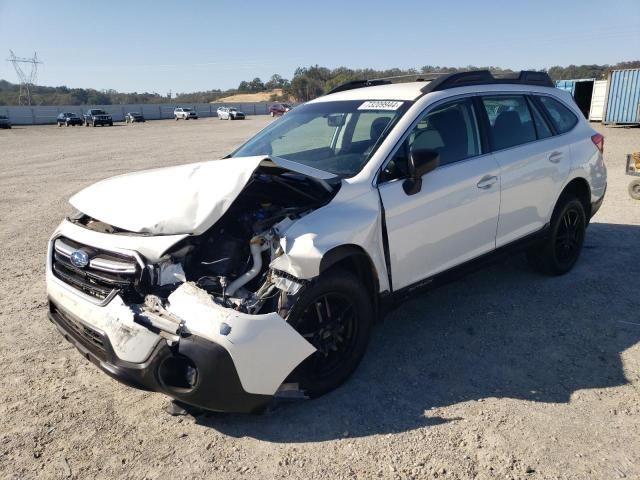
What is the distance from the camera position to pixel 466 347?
3.88m

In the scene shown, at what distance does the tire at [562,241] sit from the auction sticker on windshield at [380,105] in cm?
220

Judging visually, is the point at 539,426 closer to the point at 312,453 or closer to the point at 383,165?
the point at 312,453

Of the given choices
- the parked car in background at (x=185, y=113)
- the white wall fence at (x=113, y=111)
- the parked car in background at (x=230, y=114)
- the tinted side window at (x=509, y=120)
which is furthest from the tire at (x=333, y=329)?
the parked car in background at (x=185, y=113)

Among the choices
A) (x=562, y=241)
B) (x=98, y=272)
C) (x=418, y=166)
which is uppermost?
(x=418, y=166)

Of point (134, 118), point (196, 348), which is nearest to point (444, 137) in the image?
point (196, 348)

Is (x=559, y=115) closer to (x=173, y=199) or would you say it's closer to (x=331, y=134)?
(x=331, y=134)

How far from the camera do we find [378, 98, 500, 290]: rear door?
3508 mm

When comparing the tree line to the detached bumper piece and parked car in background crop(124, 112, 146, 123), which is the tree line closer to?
parked car in background crop(124, 112, 146, 123)

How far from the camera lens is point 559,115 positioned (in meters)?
5.11

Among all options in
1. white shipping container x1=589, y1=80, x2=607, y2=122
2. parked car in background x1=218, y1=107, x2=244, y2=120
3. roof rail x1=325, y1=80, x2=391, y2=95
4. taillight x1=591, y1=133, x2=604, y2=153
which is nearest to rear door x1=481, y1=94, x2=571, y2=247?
taillight x1=591, y1=133, x2=604, y2=153

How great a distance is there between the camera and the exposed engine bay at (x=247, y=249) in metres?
2.85

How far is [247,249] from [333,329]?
0.75 metres

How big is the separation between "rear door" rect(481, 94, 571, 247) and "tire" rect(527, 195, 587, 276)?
0.21m

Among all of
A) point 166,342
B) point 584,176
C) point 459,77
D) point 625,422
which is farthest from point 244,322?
point 584,176
